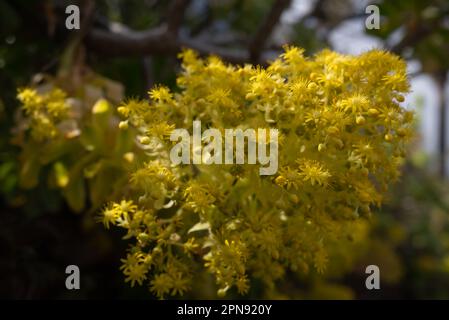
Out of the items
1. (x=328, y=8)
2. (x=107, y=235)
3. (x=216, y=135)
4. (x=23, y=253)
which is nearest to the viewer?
(x=216, y=135)

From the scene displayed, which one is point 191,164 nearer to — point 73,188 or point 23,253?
point 73,188

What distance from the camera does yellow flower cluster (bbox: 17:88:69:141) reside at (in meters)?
1.35

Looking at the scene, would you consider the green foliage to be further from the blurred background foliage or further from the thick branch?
the thick branch

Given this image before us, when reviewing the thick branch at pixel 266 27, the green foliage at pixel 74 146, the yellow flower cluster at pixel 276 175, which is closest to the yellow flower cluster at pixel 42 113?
the green foliage at pixel 74 146

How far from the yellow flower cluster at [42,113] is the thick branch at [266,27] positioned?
2.50 ft

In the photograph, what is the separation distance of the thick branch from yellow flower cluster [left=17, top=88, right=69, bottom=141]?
76 cm

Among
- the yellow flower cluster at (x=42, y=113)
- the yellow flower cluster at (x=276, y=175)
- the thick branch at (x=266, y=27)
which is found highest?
the thick branch at (x=266, y=27)

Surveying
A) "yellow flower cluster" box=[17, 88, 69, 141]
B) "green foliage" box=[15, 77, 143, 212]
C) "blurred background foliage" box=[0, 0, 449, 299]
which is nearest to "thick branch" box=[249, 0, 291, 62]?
"blurred background foliage" box=[0, 0, 449, 299]

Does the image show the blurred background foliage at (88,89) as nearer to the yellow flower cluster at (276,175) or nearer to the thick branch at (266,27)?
the thick branch at (266,27)

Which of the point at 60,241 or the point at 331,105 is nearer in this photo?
the point at 331,105

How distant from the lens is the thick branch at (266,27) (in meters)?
1.77

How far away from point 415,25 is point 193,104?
56.0 inches
